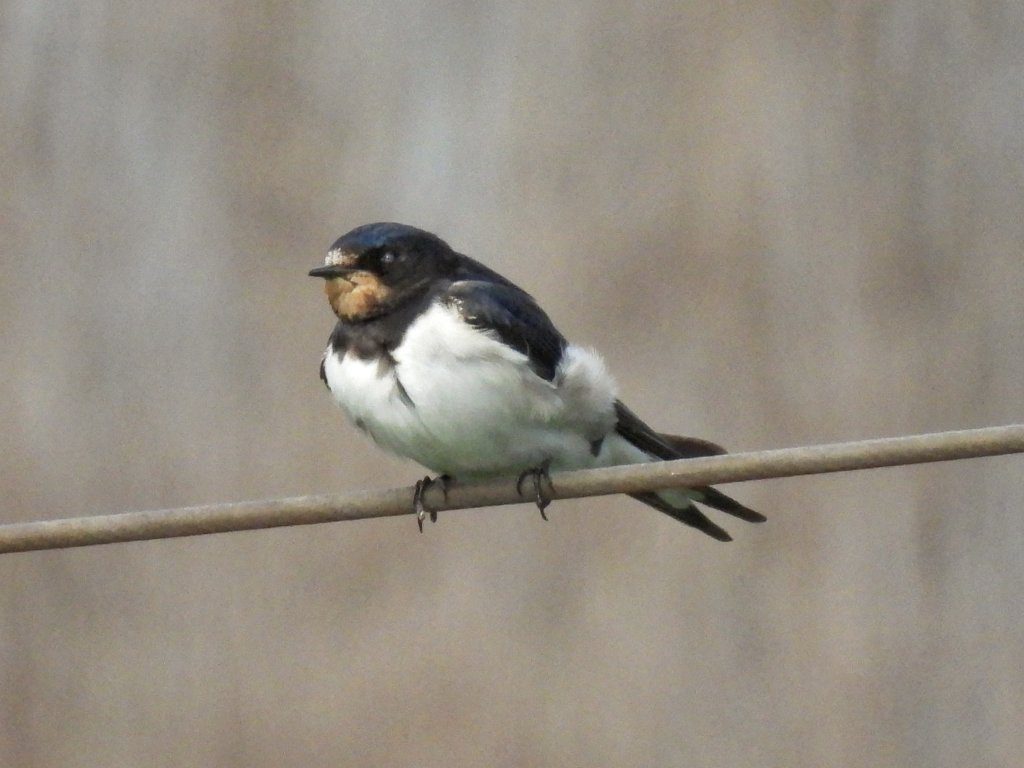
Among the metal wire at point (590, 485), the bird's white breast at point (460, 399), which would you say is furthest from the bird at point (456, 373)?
the metal wire at point (590, 485)

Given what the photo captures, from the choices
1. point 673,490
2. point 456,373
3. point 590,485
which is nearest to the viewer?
point 590,485

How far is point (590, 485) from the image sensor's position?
1.75 meters

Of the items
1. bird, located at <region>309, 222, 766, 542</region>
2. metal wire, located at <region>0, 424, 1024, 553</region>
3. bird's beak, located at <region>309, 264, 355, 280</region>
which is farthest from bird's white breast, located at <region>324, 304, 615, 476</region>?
metal wire, located at <region>0, 424, 1024, 553</region>

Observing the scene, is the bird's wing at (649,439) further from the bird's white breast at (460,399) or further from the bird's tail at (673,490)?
the bird's white breast at (460,399)

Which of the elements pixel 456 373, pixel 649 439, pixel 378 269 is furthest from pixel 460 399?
pixel 649 439

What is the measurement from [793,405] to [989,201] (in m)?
0.65

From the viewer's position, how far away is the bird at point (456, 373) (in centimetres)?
225

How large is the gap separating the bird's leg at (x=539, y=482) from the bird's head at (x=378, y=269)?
29 cm

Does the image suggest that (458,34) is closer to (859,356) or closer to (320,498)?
(859,356)

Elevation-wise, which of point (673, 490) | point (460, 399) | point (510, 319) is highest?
point (510, 319)

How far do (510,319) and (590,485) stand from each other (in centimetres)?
62

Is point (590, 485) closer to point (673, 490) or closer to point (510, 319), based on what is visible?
point (510, 319)

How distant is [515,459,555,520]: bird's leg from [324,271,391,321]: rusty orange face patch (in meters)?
0.31

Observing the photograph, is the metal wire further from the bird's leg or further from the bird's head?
the bird's head
